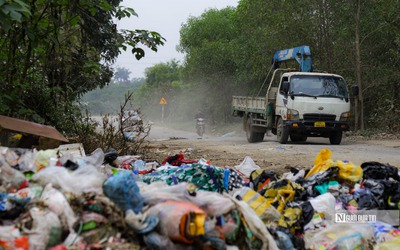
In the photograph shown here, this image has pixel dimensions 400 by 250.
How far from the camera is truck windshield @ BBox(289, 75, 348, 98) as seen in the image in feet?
51.8

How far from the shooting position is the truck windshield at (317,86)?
15781 mm

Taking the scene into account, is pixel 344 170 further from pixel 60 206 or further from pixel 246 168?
pixel 60 206

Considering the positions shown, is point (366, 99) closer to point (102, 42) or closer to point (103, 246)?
point (102, 42)

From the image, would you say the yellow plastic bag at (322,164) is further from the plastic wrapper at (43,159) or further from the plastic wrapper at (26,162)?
the plastic wrapper at (26,162)

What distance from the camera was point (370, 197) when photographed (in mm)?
5434

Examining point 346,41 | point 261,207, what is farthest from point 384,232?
point 346,41

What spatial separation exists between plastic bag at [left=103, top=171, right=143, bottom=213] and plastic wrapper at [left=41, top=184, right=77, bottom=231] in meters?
0.32

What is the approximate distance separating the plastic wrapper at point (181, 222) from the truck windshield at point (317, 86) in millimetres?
12353

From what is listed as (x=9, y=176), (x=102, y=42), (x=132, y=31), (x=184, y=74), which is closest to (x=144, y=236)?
(x=9, y=176)

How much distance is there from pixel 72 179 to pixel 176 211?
3.32 feet

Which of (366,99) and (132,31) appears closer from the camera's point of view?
(132,31)

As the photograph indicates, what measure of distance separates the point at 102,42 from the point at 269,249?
14687mm

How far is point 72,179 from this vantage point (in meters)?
4.26

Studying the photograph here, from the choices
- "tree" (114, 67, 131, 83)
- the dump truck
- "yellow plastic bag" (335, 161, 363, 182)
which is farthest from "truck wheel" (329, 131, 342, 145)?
"tree" (114, 67, 131, 83)
